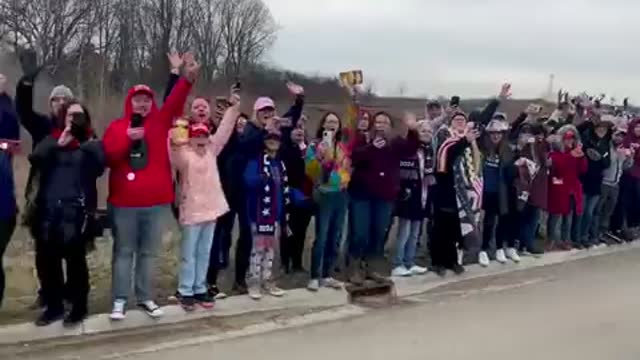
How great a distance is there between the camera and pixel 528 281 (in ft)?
39.7

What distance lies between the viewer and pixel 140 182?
848 cm

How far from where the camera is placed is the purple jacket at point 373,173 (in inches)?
424

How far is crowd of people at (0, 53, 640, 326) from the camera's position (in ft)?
27.0

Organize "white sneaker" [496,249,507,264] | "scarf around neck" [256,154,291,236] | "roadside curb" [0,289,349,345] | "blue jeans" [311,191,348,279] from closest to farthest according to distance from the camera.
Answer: "roadside curb" [0,289,349,345], "scarf around neck" [256,154,291,236], "blue jeans" [311,191,348,279], "white sneaker" [496,249,507,264]

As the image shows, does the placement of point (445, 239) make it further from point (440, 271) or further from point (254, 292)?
point (254, 292)

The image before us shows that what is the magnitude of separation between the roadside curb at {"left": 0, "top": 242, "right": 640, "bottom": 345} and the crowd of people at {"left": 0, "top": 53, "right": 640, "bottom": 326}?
104 millimetres

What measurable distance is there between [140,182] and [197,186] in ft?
2.49

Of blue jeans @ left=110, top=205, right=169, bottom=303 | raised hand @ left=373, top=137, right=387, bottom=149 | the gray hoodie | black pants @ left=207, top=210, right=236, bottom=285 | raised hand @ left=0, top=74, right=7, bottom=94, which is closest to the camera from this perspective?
raised hand @ left=0, top=74, right=7, bottom=94

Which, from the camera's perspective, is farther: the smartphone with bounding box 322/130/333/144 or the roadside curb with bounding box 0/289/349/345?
the smartphone with bounding box 322/130/333/144

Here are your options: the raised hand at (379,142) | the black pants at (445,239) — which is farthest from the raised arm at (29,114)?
the black pants at (445,239)

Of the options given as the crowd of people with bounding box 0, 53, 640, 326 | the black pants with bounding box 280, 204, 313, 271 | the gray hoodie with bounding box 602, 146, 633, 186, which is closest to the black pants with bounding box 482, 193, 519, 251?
the crowd of people with bounding box 0, 53, 640, 326

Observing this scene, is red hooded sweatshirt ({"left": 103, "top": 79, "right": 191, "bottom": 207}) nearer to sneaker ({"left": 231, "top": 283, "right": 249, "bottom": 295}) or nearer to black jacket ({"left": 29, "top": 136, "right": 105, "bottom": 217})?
black jacket ({"left": 29, "top": 136, "right": 105, "bottom": 217})

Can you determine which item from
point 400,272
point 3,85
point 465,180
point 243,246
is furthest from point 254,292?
point 465,180

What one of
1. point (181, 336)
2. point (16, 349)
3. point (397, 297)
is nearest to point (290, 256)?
point (397, 297)
